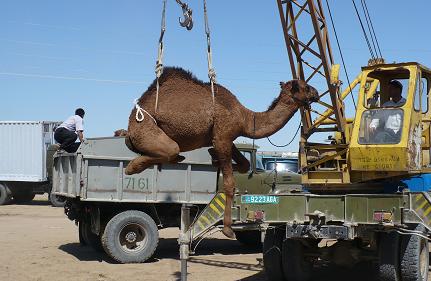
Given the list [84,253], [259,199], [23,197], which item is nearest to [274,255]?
[259,199]

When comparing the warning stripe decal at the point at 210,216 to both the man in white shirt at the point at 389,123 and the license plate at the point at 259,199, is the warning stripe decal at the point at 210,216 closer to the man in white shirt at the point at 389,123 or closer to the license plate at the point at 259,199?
the license plate at the point at 259,199

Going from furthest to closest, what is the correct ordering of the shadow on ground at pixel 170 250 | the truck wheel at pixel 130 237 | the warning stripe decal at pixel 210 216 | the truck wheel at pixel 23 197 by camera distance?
the truck wheel at pixel 23 197, the shadow on ground at pixel 170 250, the truck wheel at pixel 130 237, the warning stripe decal at pixel 210 216

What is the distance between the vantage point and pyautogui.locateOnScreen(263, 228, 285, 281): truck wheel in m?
9.12

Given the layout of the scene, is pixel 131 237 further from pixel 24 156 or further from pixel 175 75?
pixel 24 156

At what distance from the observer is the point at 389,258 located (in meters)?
7.70

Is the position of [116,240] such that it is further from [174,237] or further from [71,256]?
[174,237]

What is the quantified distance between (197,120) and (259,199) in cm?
164

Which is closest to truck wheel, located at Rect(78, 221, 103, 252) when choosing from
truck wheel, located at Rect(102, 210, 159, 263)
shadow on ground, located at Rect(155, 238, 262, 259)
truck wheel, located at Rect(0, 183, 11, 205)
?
shadow on ground, located at Rect(155, 238, 262, 259)

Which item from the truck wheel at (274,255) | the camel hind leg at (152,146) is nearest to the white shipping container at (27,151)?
the truck wheel at (274,255)

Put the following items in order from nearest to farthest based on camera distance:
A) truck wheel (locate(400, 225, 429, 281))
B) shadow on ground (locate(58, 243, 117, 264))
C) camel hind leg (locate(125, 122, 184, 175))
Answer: camel hind leg (locate(125, 122, 184, 175))
truck wheel (locate(400, 225, 429, 281))
shadow on ground (locate(58, 243, 117, 264))

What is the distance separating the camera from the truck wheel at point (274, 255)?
9.12 meters

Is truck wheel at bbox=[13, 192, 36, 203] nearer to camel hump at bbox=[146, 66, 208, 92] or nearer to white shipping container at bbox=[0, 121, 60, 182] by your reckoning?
white shipping container at bbox=[0, 121, 60, 182]

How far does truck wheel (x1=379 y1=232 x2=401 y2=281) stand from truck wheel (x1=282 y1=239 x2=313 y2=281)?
1.60 meters

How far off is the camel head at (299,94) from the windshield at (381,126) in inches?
39.7
